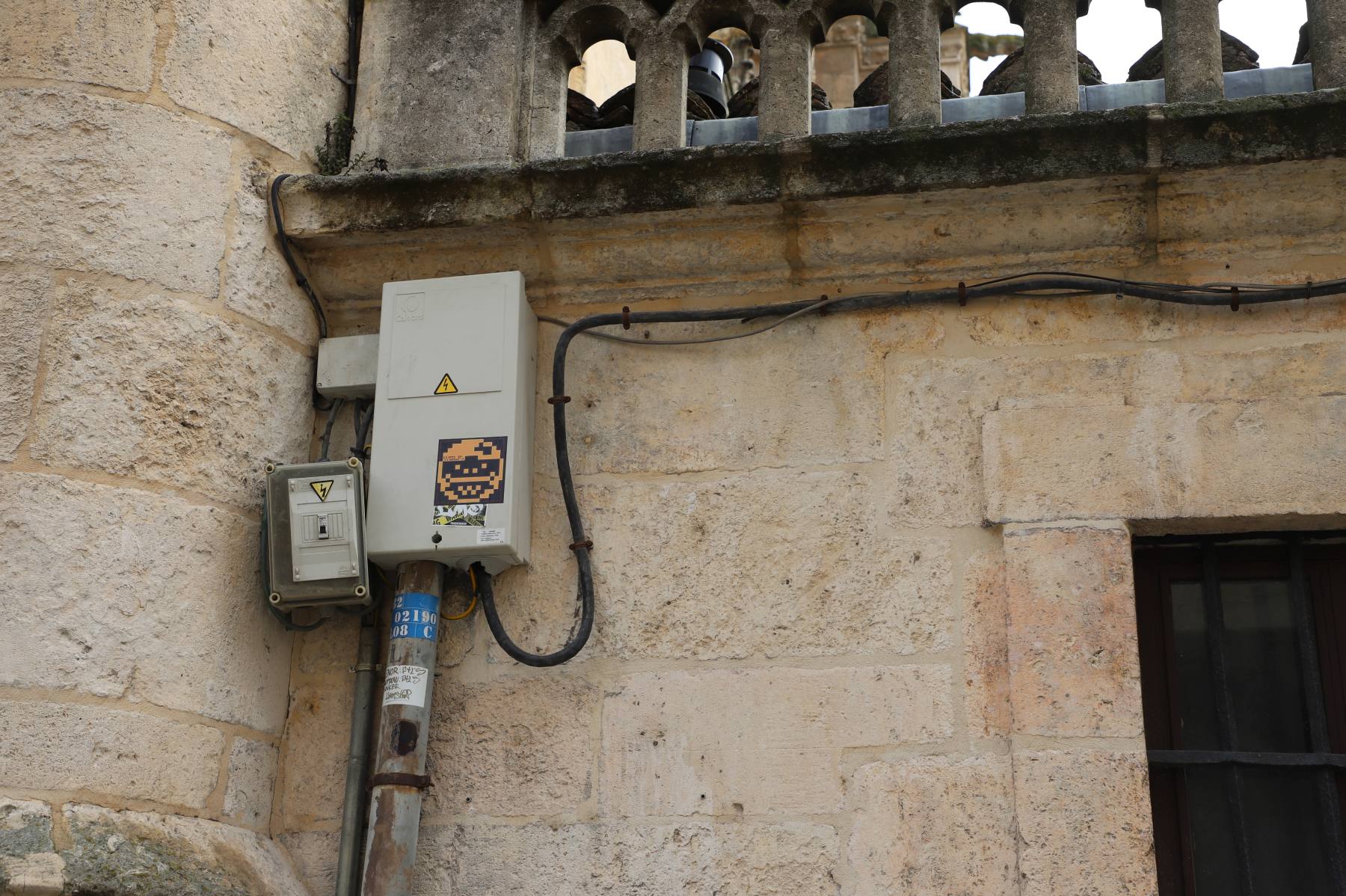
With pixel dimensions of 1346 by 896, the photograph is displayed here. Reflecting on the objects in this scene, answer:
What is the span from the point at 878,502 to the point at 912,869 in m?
0.77

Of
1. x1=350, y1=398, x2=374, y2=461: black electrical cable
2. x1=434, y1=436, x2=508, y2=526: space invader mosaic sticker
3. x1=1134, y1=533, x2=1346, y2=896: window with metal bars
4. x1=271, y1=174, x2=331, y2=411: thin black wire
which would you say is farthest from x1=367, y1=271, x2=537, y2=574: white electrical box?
x1=1134, y1=533, x2=1346, y2=896: window with metal bars

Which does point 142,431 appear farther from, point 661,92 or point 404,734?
point 661,92

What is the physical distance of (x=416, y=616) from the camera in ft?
10.5

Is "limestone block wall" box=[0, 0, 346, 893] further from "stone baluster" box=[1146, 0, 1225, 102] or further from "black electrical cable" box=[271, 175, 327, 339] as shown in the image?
"stone baluster" box=[1146, 0, 1225, 102]

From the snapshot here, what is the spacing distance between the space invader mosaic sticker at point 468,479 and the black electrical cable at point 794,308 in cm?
16

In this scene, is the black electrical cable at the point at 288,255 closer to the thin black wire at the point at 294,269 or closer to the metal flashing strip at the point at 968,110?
the thin black wire at the point at 294,269

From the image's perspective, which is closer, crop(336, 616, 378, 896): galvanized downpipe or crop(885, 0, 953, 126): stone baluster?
crop(336, 616, 378, 896): galvanized downpipe

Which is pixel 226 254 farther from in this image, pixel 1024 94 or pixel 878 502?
pixel 1024 94

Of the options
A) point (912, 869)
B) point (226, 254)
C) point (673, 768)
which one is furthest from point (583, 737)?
point (226, 254)

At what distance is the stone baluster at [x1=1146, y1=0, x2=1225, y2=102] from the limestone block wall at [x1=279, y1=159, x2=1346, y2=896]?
0.78 ft

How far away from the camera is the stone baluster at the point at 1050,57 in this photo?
11.0 feet

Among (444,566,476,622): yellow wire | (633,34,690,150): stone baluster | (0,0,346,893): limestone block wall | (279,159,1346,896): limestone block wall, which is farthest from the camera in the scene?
(633,34,690,150): stone baluster

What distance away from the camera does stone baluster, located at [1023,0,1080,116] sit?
3.34 meters

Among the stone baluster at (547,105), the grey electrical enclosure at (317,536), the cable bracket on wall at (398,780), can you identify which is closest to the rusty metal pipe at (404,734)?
the cable bracket on wall at (398,780)
